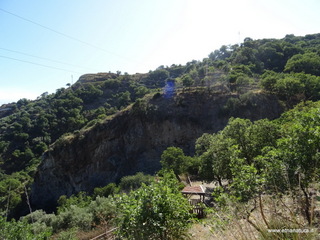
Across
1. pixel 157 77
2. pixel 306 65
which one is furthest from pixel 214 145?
pixel 157 77

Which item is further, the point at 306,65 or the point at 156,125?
the point at 306,65

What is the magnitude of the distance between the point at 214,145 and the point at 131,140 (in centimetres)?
3038

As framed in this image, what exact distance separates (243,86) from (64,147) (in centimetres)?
3992

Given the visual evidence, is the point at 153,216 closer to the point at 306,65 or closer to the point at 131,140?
the point at 131,140

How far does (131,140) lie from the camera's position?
142 feet

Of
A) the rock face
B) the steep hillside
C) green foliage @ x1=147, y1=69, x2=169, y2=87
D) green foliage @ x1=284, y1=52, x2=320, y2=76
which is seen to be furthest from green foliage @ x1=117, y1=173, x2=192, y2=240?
green foliage @ x1=147, y1=69, x2=169, y2=87

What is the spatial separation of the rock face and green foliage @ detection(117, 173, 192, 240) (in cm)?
3414

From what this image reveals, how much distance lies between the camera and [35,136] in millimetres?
66562

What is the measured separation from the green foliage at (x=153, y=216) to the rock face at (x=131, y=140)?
112 ft

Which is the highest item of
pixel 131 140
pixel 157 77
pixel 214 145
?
pixel 157 77

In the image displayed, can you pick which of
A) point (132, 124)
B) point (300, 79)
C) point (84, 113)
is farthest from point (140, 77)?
point (300, 79)

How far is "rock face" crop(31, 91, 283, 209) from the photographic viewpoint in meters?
40.3

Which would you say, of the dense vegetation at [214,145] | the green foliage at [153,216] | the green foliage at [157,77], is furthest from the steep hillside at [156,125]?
the green foliage at [157,77]

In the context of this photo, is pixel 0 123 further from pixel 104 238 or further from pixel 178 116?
pixel 104 238
